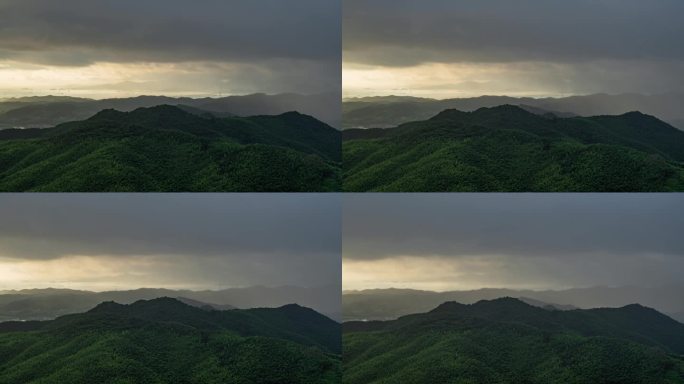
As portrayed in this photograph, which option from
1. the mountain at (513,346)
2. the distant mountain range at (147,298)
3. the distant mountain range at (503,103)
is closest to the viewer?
the distant mountain range at (147,298)

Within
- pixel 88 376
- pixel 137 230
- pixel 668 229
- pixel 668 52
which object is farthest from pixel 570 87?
pixel 88 376

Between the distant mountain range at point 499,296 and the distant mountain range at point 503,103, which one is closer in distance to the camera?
the distant mountain range at point 499,296

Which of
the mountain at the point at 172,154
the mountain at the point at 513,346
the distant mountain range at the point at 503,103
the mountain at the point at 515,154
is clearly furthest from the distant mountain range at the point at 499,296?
the distant mountain range at the point at 503,103

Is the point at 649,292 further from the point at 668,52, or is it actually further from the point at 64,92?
the point at 64,92

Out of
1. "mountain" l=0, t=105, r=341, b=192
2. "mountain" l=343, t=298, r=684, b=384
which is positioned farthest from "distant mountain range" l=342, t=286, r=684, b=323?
"mountain" l=0, t=105, r=341, b=192

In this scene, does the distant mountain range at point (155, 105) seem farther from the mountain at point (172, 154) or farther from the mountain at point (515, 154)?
the mountain at point (515, 154)

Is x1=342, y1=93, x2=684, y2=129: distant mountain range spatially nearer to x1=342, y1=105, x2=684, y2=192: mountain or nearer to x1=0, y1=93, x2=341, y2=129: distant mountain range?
x1=342, y1=105, x2=684, y2=192: mountain
